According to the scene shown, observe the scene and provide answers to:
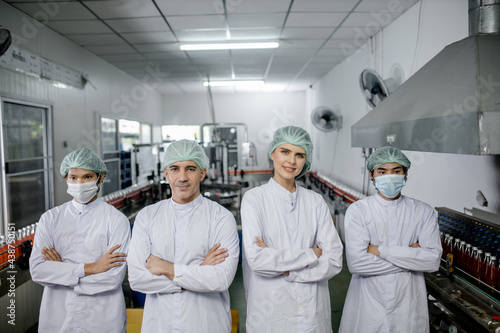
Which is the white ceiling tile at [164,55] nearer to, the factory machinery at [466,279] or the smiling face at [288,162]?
the smiling face at [288,162]

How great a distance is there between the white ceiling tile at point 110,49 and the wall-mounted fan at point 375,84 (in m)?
2.98

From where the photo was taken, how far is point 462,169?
7.58 ft

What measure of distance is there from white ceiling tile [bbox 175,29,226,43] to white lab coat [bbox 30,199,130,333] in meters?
2.74

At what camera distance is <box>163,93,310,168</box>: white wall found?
28.6ft

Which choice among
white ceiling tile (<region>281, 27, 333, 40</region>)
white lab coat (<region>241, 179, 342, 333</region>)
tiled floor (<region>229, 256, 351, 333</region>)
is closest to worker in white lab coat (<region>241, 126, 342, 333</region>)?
white lab coat (<region>241, 179, 342, 333</region>)

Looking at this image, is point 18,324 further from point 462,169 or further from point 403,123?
point 462,169

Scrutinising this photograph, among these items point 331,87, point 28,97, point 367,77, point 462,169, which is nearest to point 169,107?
point 331,87

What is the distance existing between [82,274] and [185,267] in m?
0.56

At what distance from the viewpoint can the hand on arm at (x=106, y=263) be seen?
157 cm

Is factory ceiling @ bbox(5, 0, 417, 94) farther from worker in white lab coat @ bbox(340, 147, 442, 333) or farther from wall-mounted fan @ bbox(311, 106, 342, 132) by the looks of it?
worker in white lab coat @ bbox(340, 147, 442, 333)

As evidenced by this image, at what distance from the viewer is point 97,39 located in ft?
13.2

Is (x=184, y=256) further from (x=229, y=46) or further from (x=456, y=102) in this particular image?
(x=229, y=46)

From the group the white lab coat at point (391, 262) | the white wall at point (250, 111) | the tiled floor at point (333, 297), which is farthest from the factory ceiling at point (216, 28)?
the white wall at point (250, 111)

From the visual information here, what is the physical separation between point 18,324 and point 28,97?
2.08 m
